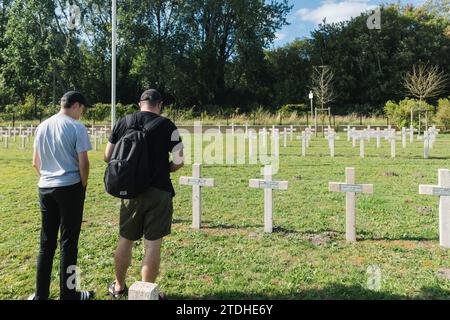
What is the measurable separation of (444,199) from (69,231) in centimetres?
408

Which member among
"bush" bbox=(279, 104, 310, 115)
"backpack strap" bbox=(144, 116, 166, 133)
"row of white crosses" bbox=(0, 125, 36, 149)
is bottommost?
"backpack strap" bbox=(144, 116, 166, 133)

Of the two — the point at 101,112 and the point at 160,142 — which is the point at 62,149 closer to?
the point at 160,142

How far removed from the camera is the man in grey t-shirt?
11.7 ft

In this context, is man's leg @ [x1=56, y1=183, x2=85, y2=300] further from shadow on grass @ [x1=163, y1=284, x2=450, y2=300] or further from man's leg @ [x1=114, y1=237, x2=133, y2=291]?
shadow on grass @ [x1=163, y1=284, x2=450, y2=300]

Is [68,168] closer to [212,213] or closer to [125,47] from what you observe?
[212,213]

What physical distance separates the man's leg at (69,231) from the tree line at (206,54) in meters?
39.9

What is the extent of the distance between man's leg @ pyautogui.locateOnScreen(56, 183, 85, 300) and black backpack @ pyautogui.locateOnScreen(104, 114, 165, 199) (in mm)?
388

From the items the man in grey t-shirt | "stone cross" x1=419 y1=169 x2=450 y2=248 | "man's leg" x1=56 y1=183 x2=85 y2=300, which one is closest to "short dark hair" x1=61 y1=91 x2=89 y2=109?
the man in grey t-shirt

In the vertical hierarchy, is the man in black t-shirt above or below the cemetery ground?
above

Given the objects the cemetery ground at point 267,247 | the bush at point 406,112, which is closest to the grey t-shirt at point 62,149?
the cemetery ground at point 267,247

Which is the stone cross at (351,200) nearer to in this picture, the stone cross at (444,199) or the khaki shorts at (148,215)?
the stone cross at (444,199)

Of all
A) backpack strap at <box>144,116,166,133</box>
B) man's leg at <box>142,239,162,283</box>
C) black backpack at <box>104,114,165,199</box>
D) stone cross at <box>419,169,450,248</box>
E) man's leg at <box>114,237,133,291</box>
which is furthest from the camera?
stone cross at <box>419,169,450,248</box>

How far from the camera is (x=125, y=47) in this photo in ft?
137

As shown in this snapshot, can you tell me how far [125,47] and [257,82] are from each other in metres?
14.7
